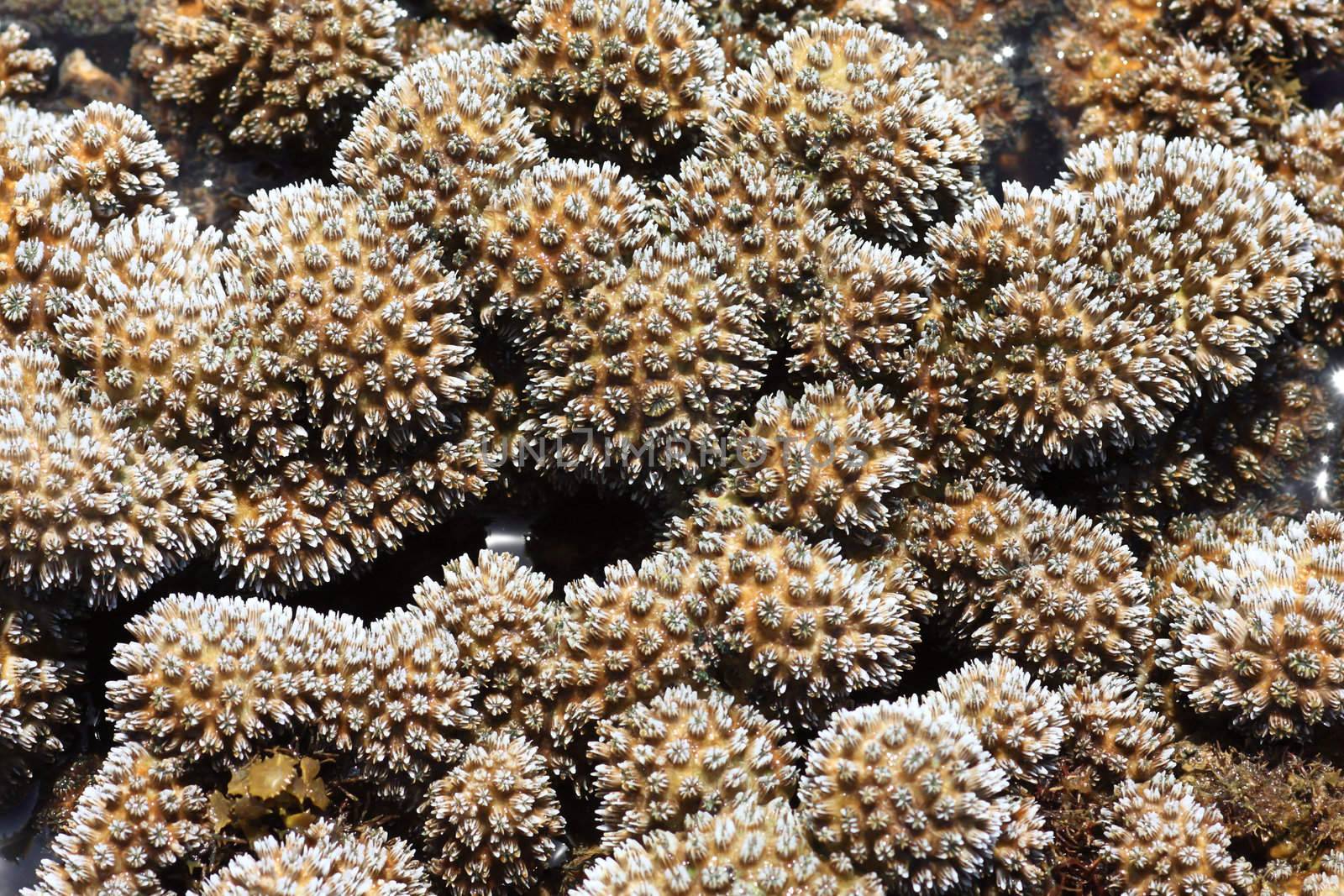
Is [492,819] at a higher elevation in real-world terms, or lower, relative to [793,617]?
lower

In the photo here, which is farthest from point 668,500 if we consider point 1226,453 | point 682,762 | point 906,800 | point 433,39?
point 433,39

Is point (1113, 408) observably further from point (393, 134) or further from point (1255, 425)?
point (393, 134)

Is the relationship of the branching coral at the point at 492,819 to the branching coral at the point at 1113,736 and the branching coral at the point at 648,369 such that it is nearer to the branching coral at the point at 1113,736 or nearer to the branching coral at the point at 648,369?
the branching coral at the point at 648,369

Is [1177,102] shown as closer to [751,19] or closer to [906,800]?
[751,19]

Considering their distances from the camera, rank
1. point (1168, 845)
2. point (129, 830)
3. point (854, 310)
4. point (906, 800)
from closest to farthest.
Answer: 1. point (906, 800)
2. point (129, 830)
3. point (1168, 845)
4. point (854, 310)

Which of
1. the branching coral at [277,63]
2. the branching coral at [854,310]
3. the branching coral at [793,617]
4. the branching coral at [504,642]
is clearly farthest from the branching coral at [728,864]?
the branching coral at [277,63]
